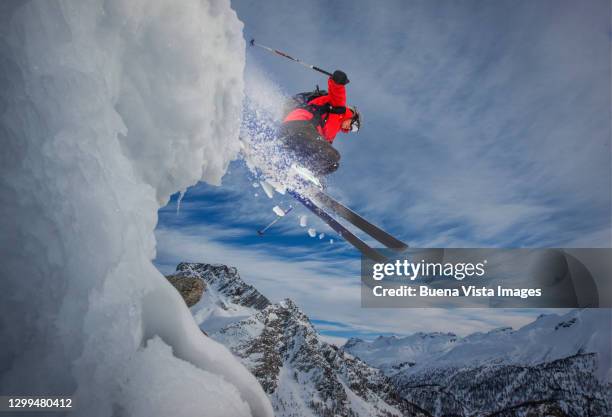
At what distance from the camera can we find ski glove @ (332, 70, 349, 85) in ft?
23.8

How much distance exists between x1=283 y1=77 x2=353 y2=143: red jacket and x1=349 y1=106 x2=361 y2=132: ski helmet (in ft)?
0.62

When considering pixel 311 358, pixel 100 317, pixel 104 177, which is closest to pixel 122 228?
pixel 104 177

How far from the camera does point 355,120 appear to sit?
8.26 metres

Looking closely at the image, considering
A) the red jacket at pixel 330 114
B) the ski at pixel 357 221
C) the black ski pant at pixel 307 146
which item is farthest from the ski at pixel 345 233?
the red jacket at pixel 330 114

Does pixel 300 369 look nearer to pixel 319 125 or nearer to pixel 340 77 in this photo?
pixel 319 125

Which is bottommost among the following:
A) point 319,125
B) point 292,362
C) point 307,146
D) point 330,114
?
point 292,362

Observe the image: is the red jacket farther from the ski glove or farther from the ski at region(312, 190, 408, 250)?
the ski at region(312, 190, 408, 250)

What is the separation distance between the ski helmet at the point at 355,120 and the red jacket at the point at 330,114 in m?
0.19

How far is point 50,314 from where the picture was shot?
2.69 m

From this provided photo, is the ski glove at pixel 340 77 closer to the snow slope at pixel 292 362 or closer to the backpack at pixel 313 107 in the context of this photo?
the backpack at pixel 313 107

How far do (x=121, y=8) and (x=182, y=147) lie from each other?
5.00 ft

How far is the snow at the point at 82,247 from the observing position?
2586mm

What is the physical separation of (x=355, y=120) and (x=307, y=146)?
157cm

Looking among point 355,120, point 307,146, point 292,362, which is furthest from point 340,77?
point 292,362
